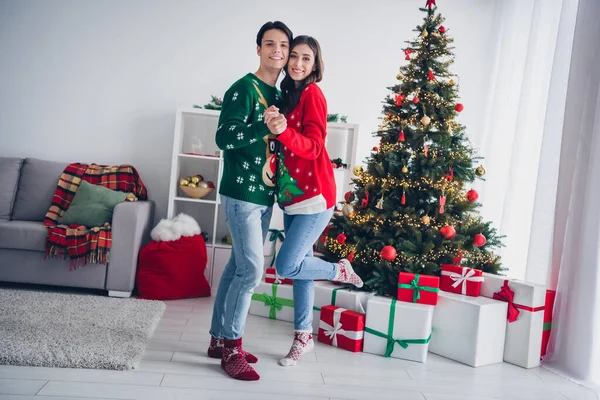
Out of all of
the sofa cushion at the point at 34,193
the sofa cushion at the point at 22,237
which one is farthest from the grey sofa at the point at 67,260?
the sofa cushion at the point at 34,193

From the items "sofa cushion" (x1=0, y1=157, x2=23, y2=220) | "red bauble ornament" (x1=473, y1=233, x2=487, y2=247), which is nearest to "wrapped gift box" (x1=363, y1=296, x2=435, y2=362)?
"red bauble ornament" (x1=473, y1=233, x2=487, y2=247)

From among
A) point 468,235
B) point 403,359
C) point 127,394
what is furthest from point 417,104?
point 127,394

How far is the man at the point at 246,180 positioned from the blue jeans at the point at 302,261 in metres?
0.13

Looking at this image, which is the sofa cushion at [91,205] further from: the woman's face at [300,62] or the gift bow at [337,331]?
the woman's face at [300,62]

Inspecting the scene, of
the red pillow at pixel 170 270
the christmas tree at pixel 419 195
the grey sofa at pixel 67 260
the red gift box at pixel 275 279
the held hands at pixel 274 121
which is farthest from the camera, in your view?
the red pillow at pixel 170 270

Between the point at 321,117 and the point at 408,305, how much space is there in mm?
1047

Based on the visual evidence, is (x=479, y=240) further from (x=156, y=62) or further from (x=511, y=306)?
(x=156, y=62)

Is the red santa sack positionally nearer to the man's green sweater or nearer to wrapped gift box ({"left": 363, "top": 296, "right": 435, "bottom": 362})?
wrapped gift box ({"left": 363, "top": 296, "right": 435, "bottom": 362})

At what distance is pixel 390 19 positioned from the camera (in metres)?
4.16

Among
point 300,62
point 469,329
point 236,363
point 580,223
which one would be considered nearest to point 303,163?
point 300,62

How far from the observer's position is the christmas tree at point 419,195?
9.02 ft

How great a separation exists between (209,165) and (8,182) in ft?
4.70

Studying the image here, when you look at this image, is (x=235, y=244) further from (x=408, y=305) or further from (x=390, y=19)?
(x=390, y=19)

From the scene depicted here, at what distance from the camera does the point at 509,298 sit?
2537mm
